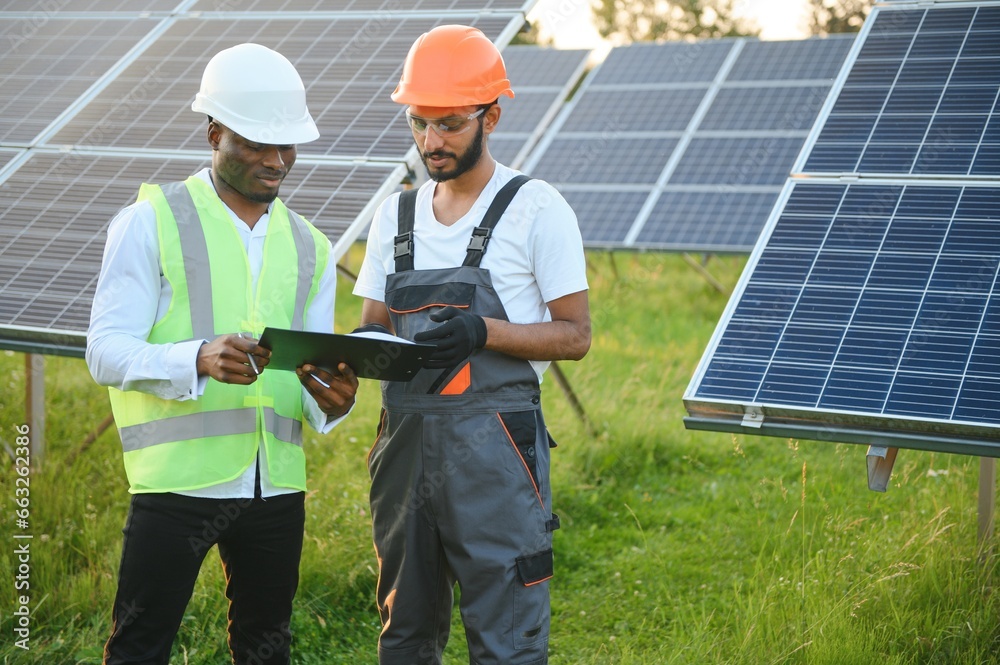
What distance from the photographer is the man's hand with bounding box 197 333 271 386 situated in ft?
9.20

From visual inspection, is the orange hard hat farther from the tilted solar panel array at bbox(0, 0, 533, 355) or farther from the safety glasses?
the tilted solar panel array at bbox(0, 0, 533, 355)

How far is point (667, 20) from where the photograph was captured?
29.9 metres

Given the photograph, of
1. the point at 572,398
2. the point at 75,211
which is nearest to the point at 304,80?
the point at 75,211

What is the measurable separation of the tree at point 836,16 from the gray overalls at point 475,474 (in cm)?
2522

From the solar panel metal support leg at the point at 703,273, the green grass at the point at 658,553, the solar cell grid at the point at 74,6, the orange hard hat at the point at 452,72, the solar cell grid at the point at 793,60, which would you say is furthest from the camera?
the solar cell grid at the point at 793,60

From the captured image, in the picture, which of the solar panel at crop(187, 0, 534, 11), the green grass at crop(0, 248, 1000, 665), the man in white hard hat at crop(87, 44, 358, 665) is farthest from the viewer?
the solar panel at crop(187, 0, 534, 11)

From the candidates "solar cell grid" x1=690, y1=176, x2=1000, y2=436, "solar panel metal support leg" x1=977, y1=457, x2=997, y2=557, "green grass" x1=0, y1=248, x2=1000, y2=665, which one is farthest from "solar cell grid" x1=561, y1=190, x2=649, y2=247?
"solar panel metal support leg" x1=977, y1=457, x2=997, y2=557

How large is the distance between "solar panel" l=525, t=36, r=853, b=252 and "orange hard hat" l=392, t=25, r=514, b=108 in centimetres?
699

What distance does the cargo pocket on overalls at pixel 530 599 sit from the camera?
10.2 ft

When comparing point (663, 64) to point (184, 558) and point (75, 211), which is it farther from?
point (184, 558)

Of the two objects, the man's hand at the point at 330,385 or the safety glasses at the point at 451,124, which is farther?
the safety glasses at the point at 451,124

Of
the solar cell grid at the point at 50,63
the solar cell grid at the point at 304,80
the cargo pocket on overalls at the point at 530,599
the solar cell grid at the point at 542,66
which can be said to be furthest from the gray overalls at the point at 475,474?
the solar cell grid at the point at 542,66

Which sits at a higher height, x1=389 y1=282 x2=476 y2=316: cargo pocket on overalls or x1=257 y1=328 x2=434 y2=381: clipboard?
x1=257 y1=328 x2=434 y2=381: clipboard

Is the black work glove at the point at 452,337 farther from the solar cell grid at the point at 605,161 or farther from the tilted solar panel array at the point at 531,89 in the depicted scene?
the tilted solar panel array at the point at 531,89
